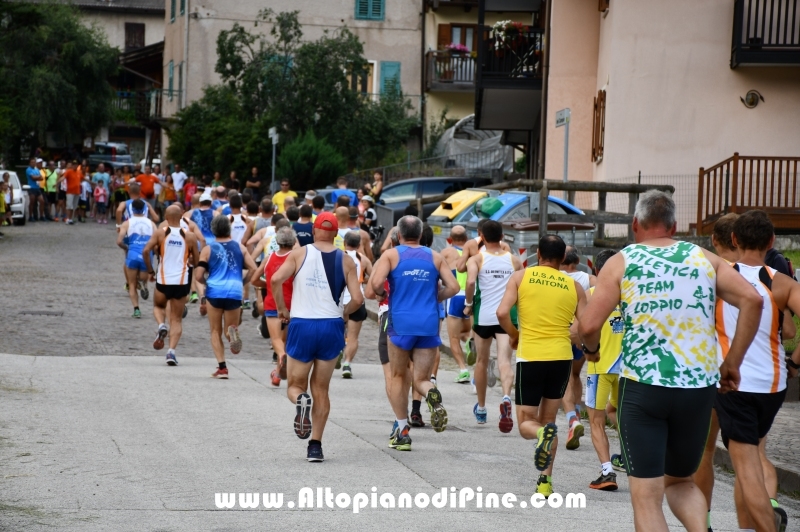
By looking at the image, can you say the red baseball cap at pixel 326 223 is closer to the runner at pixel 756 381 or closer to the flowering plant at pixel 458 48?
the runner at pixel 756 381

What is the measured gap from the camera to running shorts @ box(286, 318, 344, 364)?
945 centimetres

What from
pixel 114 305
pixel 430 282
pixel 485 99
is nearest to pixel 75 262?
pixel 114 305

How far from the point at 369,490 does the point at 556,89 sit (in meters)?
21.9

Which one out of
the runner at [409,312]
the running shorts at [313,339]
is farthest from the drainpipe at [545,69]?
the running shorts at [313,339]

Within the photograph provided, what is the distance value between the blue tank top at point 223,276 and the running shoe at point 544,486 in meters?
6.65

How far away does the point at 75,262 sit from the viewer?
28.4 meters

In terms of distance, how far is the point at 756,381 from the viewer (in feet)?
22.4

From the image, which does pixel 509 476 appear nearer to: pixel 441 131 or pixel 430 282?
pixel 430 282

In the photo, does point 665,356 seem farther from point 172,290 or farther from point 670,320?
point 172,290

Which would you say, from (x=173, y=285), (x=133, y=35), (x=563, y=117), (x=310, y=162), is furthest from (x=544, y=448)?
(x=133, y=35)

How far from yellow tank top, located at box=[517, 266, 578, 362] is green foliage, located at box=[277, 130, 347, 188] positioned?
3005 centimetres

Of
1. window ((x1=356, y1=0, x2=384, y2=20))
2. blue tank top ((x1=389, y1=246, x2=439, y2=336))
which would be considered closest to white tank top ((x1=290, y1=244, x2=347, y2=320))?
blue tank top ((x1=389, y1=246, x2=439, y2=336))

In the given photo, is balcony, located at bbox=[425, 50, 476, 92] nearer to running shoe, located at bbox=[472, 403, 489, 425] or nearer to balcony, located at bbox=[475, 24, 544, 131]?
balcony, located at bbox=[475, 24, 544, 131]

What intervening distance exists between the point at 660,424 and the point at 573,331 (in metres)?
2.99
